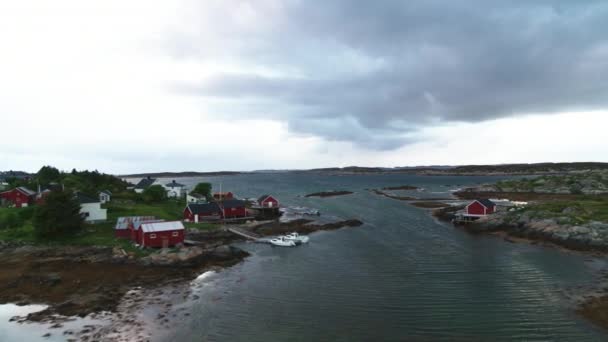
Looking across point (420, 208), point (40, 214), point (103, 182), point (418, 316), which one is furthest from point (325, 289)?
point (103, 182)

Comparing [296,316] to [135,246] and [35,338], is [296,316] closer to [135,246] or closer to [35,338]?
[35,338]

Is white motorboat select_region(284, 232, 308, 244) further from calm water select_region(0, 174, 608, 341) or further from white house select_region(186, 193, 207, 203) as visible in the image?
white house select_region(186, 193, 207, 203)

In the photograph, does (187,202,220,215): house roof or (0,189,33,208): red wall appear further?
(187,202,220,215): house roof

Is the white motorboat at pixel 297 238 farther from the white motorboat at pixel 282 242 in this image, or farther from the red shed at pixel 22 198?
the red shed at pixel 22 198

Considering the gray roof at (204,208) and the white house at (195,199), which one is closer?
the gray roof at (204,208)

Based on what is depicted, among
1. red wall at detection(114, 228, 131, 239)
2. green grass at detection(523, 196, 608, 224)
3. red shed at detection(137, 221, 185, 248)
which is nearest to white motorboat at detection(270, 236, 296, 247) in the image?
red shed at detection(137, 221, 185, 248)

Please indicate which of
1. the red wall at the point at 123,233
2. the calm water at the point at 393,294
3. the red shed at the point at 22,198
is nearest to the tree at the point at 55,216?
the red wall at the point at 123,233
